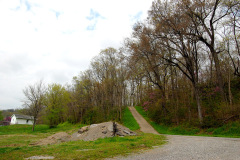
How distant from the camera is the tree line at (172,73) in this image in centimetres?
1628

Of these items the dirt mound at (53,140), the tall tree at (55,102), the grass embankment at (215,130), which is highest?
the tall tree at (55,102)

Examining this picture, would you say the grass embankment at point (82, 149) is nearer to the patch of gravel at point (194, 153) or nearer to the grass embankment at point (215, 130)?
the patch of gravel at point (194, 153)

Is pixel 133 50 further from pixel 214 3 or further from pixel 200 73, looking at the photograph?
pixel 200 73

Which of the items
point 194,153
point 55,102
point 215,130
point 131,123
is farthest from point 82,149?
point 55,102

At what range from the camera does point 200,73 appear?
28109 mm

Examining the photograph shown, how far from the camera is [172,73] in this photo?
2520 centimetres

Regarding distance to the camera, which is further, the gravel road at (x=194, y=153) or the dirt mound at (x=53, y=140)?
the dirt mound at (x=53, y=140)

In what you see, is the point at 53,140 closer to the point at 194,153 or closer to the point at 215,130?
the point at 194,153

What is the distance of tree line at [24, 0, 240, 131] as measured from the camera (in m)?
16.3

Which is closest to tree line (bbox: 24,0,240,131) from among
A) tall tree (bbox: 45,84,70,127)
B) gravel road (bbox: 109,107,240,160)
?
tall tree (bbox: 45,84,70,127)

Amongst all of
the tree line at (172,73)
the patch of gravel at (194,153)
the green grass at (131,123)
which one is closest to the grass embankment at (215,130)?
the tree line at (172,73)

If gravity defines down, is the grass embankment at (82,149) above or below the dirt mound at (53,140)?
above

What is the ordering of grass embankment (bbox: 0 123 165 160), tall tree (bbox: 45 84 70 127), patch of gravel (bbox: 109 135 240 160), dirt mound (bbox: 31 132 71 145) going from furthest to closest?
tall tree (bbox: 45 84 70 127) → dirt mound (bbox: 31 132 71 145) → grass embankment (bbox: 0 123 165 160) → patch of gravel (bbox: 109 135 240 160)

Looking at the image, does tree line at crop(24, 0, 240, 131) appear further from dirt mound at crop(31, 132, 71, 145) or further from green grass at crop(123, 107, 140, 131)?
dirt mound at crop(31, 132, 71, 145)
